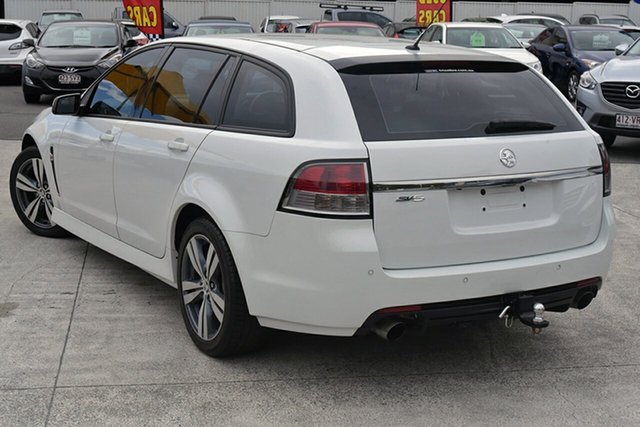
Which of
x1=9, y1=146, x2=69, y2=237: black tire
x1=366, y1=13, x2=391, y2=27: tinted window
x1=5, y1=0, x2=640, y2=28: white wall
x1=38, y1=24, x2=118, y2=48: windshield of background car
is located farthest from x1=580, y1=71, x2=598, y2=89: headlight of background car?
x1=5, y1=0, x2=640, y2=28: white wall

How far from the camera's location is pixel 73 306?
5223 millimetres

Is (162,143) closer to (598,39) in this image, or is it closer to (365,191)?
(365,191)

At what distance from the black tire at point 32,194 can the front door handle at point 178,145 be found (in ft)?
7.05

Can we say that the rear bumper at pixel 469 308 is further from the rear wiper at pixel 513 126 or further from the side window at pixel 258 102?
the side window at pixel 258 102

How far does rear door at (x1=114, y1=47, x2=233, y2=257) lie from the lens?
15.1 ft

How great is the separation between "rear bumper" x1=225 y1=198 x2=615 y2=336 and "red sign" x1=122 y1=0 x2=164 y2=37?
1206cm

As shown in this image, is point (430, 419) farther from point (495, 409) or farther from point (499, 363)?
point (499, 363)

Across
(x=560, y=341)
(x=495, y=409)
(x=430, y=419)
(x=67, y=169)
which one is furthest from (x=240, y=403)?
(x=67, y=169)

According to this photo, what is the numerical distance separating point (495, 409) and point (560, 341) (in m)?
1.00

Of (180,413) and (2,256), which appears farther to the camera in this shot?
(2,256)

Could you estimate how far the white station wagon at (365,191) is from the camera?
3.78 m

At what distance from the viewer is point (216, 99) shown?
456cm

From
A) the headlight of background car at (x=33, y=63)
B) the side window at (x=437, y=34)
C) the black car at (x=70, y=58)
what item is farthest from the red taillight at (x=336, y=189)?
the side window at (x=437, y=34)

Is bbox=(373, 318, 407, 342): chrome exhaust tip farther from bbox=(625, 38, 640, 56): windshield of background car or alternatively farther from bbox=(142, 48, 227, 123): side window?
bbox=(625, 38, 640, 56): windshield of background car
